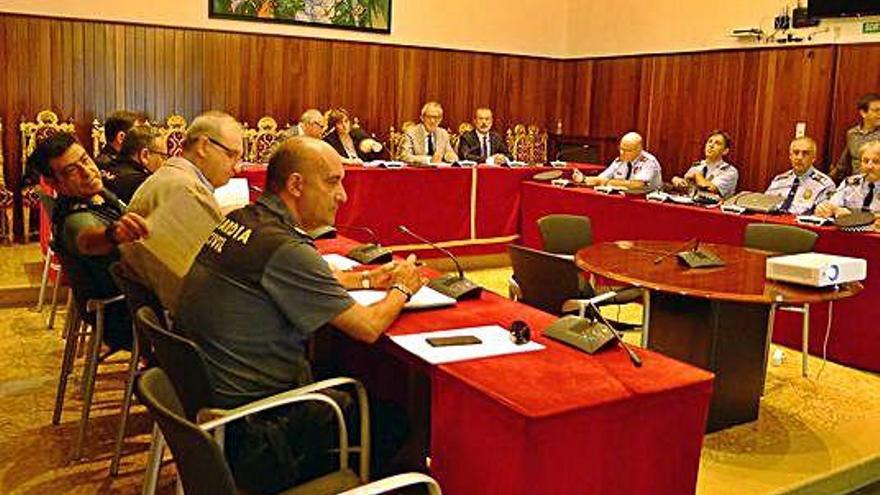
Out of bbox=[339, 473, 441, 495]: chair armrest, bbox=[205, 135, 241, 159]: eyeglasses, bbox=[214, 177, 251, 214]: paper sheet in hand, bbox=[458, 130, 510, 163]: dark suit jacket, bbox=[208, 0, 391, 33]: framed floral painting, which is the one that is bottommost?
bbox=[339, 473, 441, 495]: chair armrest

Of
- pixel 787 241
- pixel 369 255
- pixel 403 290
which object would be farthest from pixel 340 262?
pixel 787 241

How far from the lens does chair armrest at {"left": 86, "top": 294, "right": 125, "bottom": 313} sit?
3103 mm

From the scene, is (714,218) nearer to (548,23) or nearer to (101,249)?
(101,249)

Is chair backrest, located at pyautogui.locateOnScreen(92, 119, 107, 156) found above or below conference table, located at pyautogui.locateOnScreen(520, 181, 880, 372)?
above

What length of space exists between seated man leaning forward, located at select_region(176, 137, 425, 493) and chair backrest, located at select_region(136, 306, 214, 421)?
0.10 m

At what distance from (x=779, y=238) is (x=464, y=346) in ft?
9.72

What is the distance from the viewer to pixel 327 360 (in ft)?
10.0

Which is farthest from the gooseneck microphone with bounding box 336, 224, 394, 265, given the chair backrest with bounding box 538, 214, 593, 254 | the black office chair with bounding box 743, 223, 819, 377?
the black office chair with bounding box 743, 223, 819, 377

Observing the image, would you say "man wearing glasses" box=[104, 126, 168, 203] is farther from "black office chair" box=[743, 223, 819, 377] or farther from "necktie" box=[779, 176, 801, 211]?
"necktie" box=[779, 176, 801, 211]

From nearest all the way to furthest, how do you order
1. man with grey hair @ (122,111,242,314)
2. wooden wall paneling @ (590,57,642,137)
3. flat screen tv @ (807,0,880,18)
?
1. man with grey hair @ (122,111,242,314)
2. flat screen tv @ (807,0,880,18)
3. wooden wall paneling @ (590,57,642,137)

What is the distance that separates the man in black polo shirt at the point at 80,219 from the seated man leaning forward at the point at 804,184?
471 centimetres

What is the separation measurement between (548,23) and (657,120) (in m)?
1.99

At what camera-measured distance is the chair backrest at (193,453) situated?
4.41ft

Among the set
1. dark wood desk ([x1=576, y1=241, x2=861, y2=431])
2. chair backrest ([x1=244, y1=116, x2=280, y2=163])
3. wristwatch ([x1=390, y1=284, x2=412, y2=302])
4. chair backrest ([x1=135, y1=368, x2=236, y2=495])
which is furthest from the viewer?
chair backrest ([x1=244, y1=116, x2=280, y2=163])
